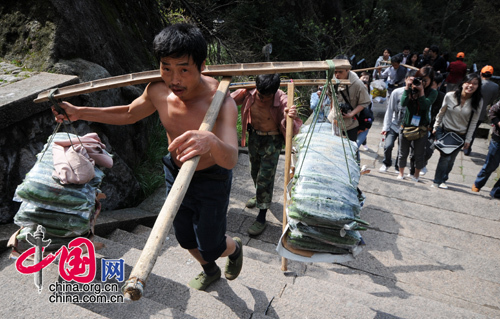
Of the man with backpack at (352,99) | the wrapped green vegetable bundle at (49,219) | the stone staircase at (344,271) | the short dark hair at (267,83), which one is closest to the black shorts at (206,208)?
the stone staircase at (344,271)

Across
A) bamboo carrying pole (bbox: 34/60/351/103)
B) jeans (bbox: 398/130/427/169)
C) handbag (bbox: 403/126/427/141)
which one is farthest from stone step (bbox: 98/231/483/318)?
jeans (bbox: 398/130/427/169)

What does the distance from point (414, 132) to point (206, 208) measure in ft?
13.8

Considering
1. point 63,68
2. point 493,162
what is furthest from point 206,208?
point 493,162

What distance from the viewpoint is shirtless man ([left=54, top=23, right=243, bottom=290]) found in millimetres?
2029

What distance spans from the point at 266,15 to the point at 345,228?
12066 mm

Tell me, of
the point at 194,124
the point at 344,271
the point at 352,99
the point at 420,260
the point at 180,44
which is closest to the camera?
the point at 180,44

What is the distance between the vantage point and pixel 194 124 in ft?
7.71

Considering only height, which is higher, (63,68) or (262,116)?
(63,68)

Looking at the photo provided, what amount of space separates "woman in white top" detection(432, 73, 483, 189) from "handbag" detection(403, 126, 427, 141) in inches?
19.4

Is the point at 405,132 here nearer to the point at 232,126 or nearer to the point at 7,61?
the point at 232,126

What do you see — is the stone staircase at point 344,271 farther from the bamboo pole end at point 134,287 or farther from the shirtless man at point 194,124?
the bamboo pole end at point 134,287

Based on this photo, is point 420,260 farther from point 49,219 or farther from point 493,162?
point 49,219

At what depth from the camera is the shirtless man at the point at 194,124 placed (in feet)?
6.66

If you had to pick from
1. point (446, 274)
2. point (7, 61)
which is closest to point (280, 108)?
point (446, 274)
